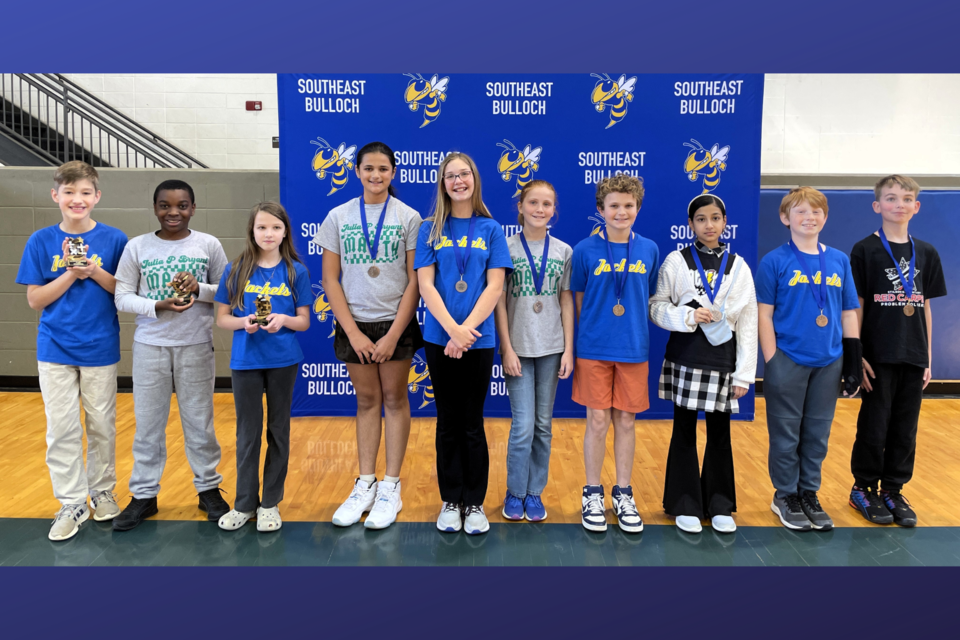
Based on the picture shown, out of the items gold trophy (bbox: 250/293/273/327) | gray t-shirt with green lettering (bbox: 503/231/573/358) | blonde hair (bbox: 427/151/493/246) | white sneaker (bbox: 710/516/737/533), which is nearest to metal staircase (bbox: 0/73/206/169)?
gold trophy (bbox: 250/293/273/327)

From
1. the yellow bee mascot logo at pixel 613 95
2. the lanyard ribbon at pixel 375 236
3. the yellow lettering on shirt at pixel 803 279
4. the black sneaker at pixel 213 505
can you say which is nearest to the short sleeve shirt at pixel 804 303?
the yellow lettering on shirt at pixel 803 279

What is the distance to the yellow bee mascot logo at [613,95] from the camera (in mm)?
4180

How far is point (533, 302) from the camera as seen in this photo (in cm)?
261

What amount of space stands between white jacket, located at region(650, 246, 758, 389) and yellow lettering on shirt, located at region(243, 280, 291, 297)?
4.86ft

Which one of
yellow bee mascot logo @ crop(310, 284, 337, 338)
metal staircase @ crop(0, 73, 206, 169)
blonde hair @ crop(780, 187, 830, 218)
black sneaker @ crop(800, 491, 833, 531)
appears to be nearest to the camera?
blonde hair @ crop(780, 187, 830, 218)

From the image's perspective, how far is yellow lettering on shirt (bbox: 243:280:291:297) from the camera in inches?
98.1

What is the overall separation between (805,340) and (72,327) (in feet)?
9.40

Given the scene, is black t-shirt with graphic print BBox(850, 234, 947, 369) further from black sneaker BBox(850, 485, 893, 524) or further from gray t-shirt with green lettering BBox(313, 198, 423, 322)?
gray t-shirt with green lettering BBox(313, 198, 423, 322)

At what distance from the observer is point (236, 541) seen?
2514mm

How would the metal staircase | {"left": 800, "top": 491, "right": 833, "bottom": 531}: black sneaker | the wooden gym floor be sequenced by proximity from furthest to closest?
the metal staircase, the wooden gym floor, {"left": 800, "top": 491, "right": 833, "bottom": 531}: black sneaker

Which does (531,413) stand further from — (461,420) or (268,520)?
(268,520)

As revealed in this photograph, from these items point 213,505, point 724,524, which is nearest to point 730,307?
point 724,524

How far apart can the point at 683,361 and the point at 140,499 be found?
90.1 inches

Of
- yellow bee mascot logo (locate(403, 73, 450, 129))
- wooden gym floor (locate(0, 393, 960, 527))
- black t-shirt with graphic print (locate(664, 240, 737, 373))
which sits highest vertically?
yellow bee mascot logo (locate(403, 73, 450, 129))
